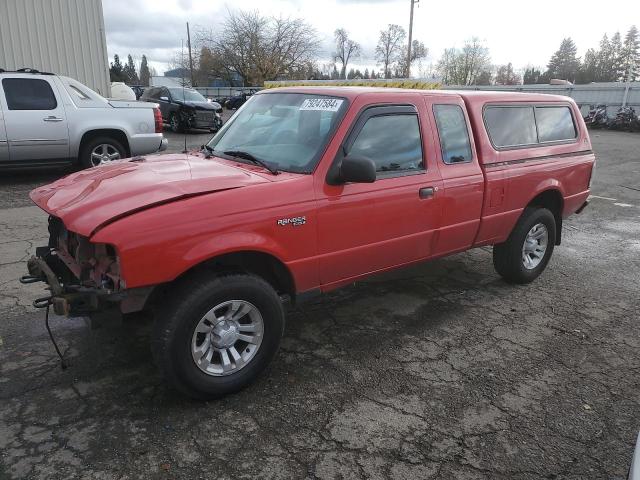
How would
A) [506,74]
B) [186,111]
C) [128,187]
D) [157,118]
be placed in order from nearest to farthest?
[128,187] → [157,118] → [186,111] → [506,74]

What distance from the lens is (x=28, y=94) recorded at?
854 cm

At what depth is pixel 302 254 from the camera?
3.27m

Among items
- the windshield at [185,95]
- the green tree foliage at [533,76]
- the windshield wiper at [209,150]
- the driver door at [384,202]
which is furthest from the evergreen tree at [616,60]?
the windshield wiper at [209,150]

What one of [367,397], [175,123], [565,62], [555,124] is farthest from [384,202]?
[565,62]

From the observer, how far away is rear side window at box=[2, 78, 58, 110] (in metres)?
8.38

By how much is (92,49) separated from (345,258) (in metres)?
12.5

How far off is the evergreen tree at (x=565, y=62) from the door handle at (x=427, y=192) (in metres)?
74.4

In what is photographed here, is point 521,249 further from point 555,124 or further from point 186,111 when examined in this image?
point 186,111

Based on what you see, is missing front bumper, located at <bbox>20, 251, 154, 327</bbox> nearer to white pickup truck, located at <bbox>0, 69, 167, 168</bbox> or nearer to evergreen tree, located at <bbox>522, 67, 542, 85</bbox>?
white pickup truck, located at <bbox>0, 69, 167, 168</bbox>

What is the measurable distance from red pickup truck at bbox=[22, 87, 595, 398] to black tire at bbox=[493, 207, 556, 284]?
0.32 feet

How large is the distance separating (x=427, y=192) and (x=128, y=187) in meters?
2.13

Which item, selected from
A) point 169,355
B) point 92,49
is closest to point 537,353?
point 169,355

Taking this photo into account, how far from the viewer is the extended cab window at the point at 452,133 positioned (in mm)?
4037

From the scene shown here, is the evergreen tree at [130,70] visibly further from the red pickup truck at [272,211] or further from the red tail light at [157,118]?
the red pickup truck at [272,211]
